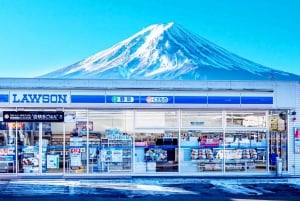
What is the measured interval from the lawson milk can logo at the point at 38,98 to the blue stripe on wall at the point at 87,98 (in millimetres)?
283

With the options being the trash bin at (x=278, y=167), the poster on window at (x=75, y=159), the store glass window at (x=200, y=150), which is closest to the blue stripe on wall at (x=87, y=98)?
the poster on window at (x=75, y=159)

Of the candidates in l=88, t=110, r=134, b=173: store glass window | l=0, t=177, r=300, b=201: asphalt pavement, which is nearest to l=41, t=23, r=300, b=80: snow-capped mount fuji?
l=88, t=110, r=134, b=173: store glass window

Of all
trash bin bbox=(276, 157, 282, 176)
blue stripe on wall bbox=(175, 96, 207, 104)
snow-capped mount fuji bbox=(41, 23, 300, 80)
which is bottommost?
trash bin bbox=(276, 157, 282, 176)

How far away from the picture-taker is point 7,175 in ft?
56.1

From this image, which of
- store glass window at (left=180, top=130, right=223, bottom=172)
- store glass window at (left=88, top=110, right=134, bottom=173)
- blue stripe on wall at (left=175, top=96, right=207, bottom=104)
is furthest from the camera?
store glass window at (left=180, top=130, right=223, bottom=172)

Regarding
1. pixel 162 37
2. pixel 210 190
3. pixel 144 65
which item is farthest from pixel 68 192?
pixel 162 37

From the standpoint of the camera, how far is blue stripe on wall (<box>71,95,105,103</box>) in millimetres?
17094

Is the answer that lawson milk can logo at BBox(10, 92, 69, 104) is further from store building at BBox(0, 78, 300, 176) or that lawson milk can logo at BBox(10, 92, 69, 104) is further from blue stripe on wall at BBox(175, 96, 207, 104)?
blue stripe on wall at BBox(175, 96, 207, 104)

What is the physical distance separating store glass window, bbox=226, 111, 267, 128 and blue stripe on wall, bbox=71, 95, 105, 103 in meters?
4.84

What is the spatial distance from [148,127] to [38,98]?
4.11 meters

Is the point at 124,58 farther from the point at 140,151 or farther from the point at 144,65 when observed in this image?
the point at 140,151

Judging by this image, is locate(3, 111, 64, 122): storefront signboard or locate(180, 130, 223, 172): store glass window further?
locate(180, 130, 223, 172): store glass window

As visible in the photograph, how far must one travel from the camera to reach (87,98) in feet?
56.2

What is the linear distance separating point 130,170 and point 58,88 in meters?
4.00
